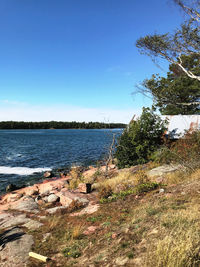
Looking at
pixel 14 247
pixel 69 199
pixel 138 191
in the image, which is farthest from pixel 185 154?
pixel 14 247

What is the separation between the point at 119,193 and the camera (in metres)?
8.89

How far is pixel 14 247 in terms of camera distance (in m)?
4.84

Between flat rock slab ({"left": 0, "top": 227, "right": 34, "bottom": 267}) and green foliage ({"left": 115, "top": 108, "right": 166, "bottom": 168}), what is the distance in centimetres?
1033

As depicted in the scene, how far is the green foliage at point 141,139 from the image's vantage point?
14992 millimetres

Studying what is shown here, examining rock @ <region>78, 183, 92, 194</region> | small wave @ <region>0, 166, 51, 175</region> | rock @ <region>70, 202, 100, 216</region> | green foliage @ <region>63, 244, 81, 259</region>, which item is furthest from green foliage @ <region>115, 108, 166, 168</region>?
green foliage @ <region>63, 244, 81, 259</region>

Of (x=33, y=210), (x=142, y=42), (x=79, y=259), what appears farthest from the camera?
(x=142, y=42)

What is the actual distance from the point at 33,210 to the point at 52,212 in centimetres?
140

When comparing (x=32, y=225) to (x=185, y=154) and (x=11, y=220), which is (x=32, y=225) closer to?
(x=11, y=220)

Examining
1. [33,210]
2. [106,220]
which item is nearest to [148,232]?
[106,220]

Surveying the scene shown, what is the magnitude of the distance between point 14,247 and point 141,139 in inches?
484

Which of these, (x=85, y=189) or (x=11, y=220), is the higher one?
(x=85, y=189)

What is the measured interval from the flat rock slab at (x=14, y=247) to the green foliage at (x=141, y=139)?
33.9 ft

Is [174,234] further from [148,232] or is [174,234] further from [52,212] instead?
[52,212]

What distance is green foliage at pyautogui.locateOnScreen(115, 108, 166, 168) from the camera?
14992 millimetres
